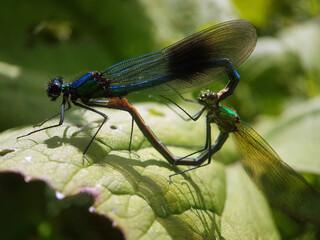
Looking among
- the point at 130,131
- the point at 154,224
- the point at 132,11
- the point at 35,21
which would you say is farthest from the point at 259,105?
the point at 154,224

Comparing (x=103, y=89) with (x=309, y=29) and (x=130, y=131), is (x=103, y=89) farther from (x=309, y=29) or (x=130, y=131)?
(x=309, y=29)

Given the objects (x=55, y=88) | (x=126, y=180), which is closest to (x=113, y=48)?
(x=55, y=88)

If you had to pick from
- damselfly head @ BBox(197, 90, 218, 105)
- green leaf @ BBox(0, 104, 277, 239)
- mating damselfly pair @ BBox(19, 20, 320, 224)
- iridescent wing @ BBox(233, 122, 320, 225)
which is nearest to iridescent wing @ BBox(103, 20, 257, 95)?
mating damselfly pair @ BBox(19, 20, 320, 224)

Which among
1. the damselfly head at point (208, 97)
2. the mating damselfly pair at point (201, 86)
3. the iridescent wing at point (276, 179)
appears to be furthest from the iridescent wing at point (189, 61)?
the iridescent wing at point (276, 179)

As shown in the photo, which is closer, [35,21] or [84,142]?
[84,142]

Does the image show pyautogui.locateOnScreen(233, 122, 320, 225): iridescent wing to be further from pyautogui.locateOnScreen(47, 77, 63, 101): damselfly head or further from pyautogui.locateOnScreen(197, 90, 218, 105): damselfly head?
pyautogui.locateOnScreen(47, 77, 63, 101): damselfly head

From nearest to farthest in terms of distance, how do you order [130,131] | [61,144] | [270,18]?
[61,144]
[130,131]
[270,18]

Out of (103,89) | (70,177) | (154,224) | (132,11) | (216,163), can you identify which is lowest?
(154,224)
